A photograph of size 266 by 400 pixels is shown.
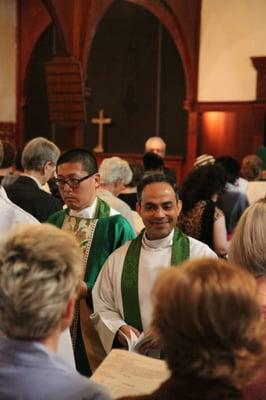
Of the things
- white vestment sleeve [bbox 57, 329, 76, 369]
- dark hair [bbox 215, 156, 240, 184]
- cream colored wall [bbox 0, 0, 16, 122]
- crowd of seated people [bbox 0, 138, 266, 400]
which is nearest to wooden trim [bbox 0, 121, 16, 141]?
cream colored wall [bbox 0, 0, 16, 122]

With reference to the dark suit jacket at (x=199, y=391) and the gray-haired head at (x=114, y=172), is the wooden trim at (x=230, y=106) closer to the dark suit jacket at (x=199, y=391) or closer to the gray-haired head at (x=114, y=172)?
the gray-haired head at (x=114, y=172)

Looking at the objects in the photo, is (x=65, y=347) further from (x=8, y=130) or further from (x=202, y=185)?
(x=8, y=130)

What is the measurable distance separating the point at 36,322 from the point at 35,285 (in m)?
0.08

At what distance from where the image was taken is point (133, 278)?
2.91 m

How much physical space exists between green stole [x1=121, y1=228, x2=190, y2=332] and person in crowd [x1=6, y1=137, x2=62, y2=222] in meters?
1.18

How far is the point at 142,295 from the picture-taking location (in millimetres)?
2887

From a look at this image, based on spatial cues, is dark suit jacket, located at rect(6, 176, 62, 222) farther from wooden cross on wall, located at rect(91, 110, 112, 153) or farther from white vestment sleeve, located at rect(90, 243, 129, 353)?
wooden cross on wall, located at rect(91, 110, 112, 153)

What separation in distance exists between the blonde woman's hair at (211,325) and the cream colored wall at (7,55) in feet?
38.7

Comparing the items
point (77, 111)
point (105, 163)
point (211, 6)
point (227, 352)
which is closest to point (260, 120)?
point (211, 6)

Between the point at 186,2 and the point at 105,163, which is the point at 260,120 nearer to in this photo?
the point at 186,2

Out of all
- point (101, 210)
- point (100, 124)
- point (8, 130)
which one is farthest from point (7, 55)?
point (101, 210)

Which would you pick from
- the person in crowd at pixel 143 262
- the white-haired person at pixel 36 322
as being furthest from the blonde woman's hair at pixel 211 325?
the person in crowd at pixel 143 262

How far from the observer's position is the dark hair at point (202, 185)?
4.26m

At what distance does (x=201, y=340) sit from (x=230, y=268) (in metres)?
0.18
